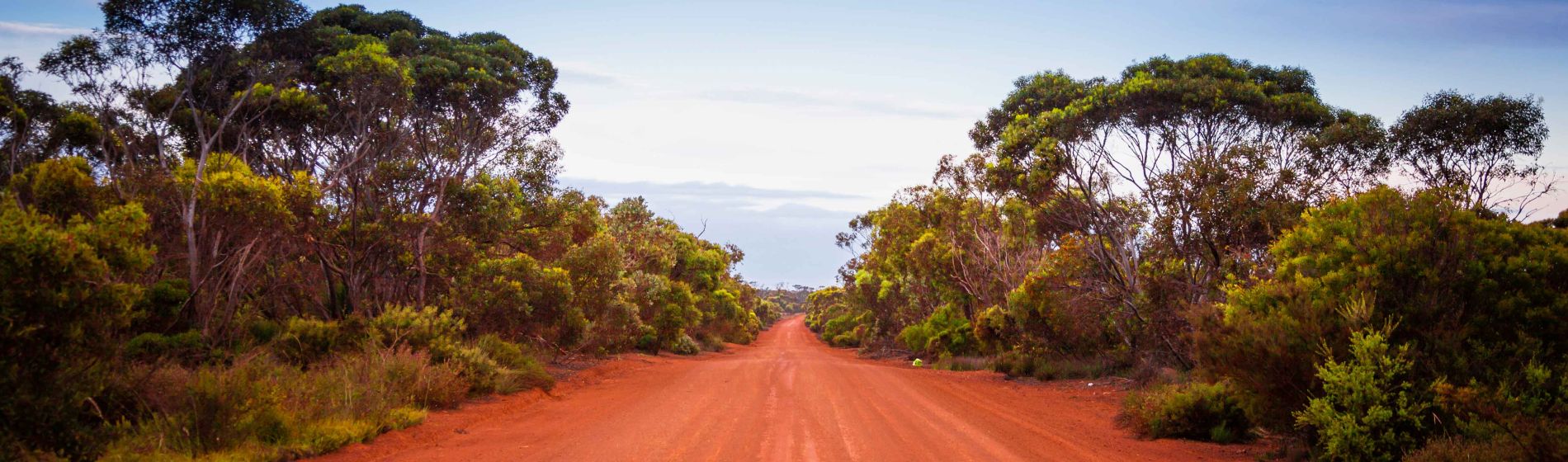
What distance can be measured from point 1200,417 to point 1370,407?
9.94 ft

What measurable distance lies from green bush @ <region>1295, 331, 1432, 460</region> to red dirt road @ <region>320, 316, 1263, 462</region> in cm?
176

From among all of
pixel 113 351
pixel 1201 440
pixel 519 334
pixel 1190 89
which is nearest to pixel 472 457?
pixel 113 351

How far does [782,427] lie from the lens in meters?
11.3

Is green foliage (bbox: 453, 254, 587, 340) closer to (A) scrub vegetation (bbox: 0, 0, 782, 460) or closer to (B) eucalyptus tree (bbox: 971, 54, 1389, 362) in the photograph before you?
(A) scrub vegetation (bbox: 0, 0, 782, 460)

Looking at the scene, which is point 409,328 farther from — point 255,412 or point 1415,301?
point 1415,301

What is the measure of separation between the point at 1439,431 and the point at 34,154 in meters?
22.4

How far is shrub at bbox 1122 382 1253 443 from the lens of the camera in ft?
35.1

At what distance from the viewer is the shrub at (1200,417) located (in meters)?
10.7

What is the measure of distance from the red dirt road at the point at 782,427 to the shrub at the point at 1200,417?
270mm

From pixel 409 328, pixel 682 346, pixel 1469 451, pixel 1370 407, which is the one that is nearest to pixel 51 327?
pixel 409 328

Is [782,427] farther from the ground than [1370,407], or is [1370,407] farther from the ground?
[1370,407]

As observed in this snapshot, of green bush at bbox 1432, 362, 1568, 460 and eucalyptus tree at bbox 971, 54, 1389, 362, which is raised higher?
eucalyptus tree at bbox 971, 54, 1389, 362

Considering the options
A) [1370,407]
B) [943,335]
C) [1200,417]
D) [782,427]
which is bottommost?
[782,427]

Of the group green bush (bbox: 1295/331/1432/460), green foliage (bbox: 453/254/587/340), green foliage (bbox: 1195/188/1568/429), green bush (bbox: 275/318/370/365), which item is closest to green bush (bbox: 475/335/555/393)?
green foliage (bbox: 453/254/587/340)
